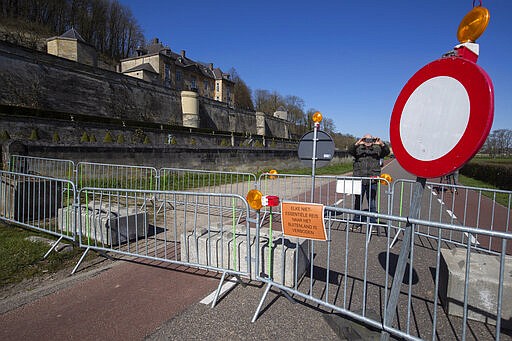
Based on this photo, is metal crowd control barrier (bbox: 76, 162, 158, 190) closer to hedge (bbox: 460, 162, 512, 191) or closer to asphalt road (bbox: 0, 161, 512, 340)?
asphalt road (bbox: 0, 161, 512, 340)

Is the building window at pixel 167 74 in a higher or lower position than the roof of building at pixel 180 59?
lower

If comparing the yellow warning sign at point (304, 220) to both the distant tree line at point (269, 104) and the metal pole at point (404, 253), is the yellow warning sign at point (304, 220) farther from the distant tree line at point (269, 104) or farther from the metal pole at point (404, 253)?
the distant tree line at point (269, 104)

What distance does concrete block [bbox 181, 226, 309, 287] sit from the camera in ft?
11.2

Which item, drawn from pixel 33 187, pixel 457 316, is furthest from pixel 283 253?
pixel 33 187

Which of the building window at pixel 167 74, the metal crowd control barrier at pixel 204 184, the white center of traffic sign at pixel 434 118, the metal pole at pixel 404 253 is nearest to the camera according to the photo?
the white center of traffic sign at pixel 434 118

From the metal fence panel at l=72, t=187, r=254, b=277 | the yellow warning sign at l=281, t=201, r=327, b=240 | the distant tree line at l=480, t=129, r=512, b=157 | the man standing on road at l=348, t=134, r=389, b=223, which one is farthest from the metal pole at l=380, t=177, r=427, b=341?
the distant tree line at l=480, t=129, r=512, b=157

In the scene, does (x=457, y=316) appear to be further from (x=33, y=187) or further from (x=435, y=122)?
(x=33, y=187)

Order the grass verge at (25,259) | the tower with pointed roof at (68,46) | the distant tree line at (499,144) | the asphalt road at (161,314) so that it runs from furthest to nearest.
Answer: the distant tree line at (499,144)
the tower with pointed roof at (68,46)
the grass verge at (25,259)
the asphalt road at (161,314)

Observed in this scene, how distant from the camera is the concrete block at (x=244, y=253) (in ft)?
11.2

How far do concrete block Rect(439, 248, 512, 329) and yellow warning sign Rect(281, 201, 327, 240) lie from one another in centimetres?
152

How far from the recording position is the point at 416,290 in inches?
134

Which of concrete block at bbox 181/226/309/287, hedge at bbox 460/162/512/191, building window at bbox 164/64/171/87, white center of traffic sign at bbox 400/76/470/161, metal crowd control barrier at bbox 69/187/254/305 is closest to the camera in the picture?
white center of traffic sign at bbox 400/76/470/161

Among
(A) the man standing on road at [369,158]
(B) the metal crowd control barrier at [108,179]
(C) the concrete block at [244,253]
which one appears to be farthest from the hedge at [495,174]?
(B) the metal crowd control barrier at [108,179]

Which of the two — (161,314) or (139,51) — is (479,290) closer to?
(161,314)
